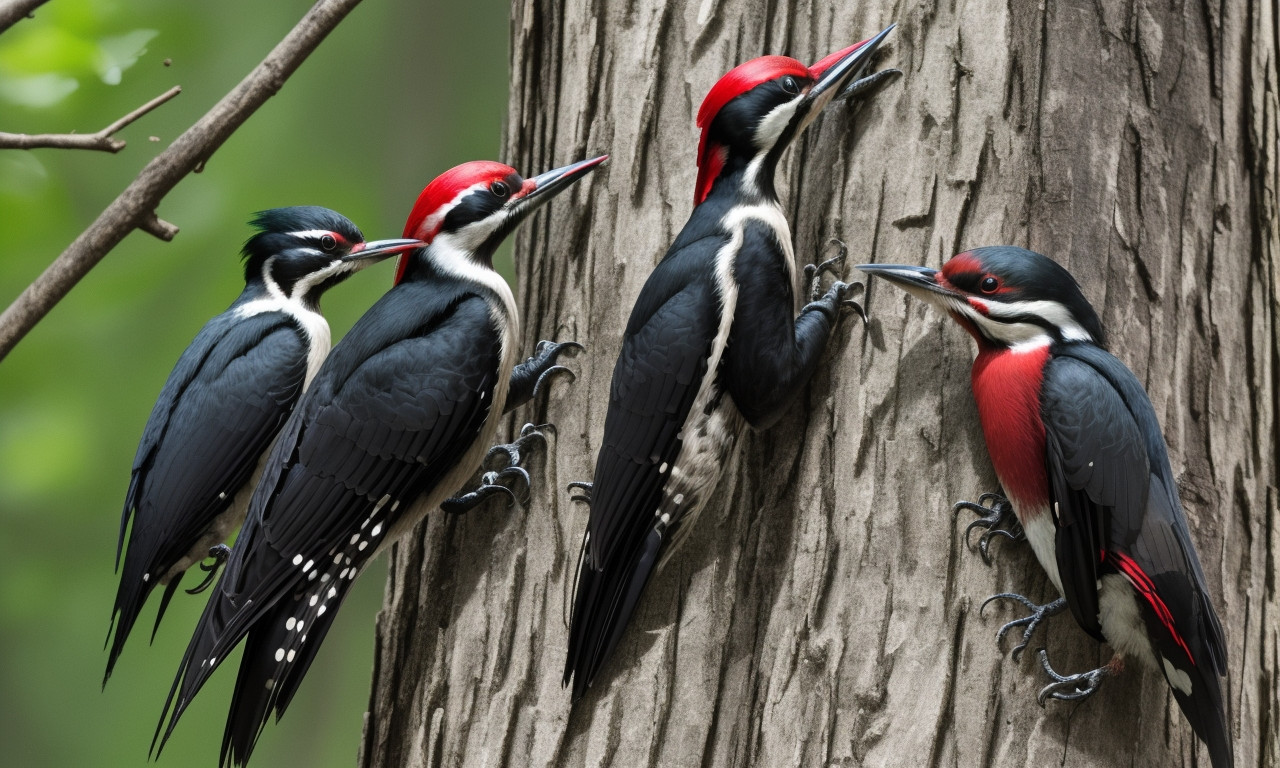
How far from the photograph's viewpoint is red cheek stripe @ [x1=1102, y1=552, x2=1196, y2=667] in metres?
1.37

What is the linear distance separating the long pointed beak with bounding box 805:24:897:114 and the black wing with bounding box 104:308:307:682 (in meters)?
1.07

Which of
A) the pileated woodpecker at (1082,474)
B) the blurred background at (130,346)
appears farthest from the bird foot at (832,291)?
the blurred background at (130,346)

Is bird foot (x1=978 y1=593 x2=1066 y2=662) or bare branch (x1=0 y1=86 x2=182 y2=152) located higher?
bare branch (x1=0 y1=86 x2=182 y2=152)

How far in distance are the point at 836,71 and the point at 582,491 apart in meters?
0.80

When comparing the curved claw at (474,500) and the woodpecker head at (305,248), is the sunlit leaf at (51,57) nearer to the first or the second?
the woodpecker head at (305,248)

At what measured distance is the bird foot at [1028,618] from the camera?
1.46 metres

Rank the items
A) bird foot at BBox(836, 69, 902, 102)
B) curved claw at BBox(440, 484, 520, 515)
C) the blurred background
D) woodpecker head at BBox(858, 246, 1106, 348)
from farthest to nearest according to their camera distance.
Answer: the blurred background
curved claw at BBox(440, 484, 520, 515)
bird foot at BBox(836, 69, 902, 102)
woodpecker head at BBox(858, 246, 1106, 348)

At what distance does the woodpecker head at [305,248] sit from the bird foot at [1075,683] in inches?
56.7

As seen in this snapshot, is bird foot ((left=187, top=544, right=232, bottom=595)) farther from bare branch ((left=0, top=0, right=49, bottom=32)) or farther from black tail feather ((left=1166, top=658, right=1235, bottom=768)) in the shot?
black tail feather ((left=1166, top=658, right=1235, bottom=768))

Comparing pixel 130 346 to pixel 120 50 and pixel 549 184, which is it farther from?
pixel 549 184

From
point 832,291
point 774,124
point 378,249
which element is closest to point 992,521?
point 832,291

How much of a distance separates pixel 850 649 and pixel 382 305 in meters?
1.01

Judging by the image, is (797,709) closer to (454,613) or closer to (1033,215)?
(454,613)

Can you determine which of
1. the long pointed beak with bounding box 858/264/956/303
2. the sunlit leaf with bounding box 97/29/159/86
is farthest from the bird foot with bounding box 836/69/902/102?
the sunlit leaf with bounding box 97/29/159/86
